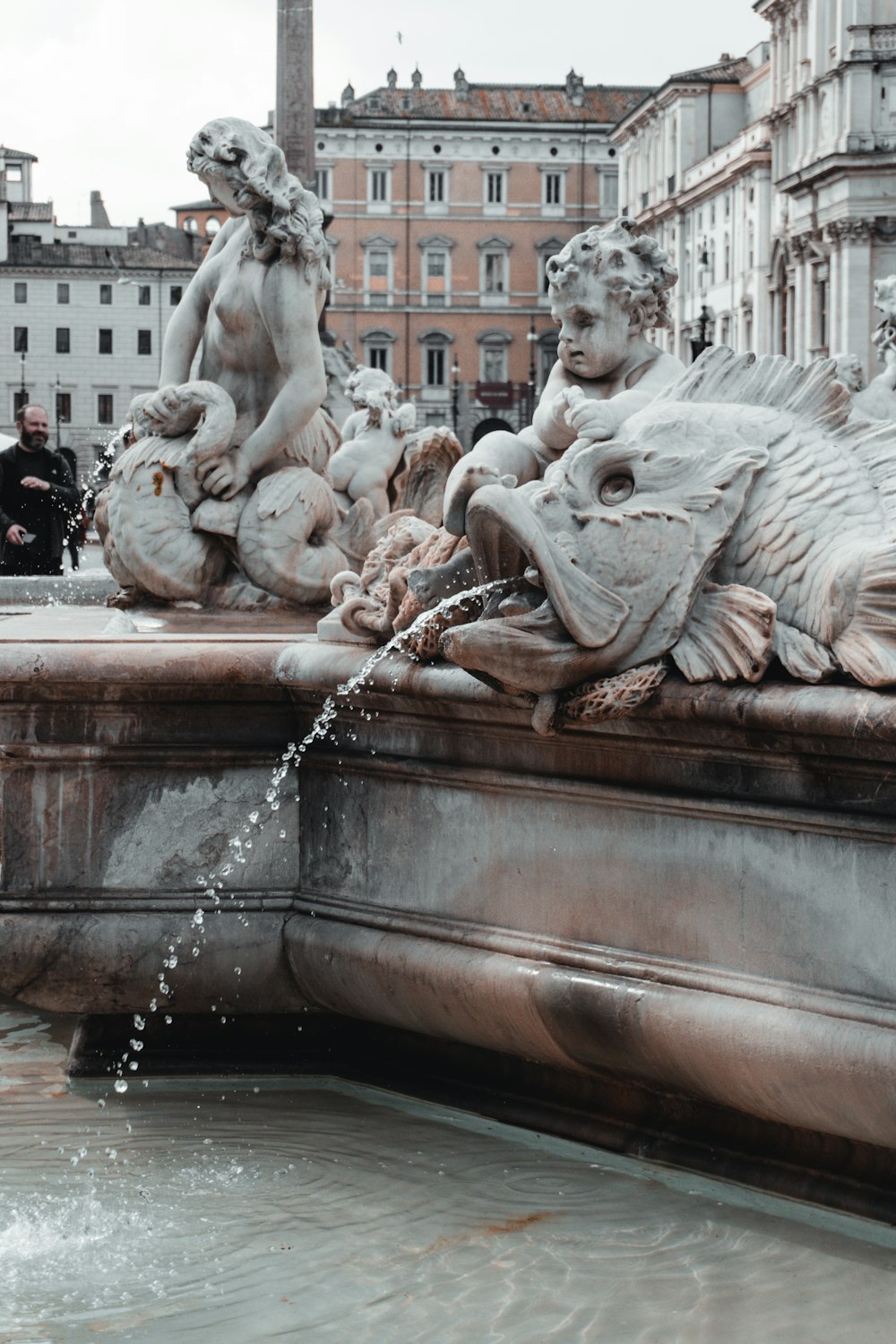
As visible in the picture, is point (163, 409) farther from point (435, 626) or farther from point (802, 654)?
point (802, 654)

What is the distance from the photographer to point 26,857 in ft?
12.3

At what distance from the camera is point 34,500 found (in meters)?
9.38

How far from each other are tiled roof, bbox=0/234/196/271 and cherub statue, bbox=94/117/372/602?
278 feet

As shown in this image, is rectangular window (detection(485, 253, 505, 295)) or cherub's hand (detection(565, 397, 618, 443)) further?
rectangular window (detection(485, 253, 505, 295))

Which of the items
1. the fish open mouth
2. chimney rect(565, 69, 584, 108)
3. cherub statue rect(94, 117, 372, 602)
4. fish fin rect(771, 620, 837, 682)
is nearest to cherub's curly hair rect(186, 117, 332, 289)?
cherub statue rect(94, 117, 372, 602)

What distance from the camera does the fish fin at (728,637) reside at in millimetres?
2768

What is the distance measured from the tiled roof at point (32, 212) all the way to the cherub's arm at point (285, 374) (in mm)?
91779

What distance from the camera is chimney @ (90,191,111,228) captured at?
10325cm

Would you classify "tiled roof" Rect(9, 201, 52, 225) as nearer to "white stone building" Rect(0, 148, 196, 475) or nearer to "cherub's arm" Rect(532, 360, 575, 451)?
"white stone building" Rect(0, 148, 196, 475)

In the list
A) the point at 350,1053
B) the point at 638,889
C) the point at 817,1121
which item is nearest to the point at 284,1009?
the point at 350,1053

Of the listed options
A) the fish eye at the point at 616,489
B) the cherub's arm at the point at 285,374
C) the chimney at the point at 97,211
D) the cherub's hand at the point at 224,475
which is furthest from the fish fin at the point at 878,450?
the chimney at the point at 97,211

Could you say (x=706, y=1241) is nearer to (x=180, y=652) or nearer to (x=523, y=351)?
(x=180, y=652)

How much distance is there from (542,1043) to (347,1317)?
0.66 meters

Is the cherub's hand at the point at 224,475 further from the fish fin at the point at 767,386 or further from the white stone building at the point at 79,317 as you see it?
the white stone building at the point at 79,317
